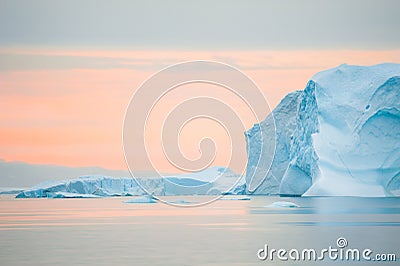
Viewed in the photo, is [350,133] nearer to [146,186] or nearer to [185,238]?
[185,238]

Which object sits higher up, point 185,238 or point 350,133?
point 350,133

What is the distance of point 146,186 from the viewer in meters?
69.0

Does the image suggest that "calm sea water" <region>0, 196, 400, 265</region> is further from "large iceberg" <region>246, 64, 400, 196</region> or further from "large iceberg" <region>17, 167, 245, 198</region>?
"large iceberg" <region>17, 167, 245, 198</region>

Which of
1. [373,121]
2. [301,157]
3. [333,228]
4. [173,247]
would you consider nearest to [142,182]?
[301,157]

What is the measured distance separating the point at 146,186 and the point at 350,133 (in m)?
29.8

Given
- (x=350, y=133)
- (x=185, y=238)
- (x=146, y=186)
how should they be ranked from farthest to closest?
(x=146, y=186), (x=350, y=133), (x=185, y=238)

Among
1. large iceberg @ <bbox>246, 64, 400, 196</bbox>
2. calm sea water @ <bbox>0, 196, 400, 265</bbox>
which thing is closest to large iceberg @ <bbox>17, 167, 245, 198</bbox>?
large iceberg @ <bbox>246, 64, 400, 196</bbox>

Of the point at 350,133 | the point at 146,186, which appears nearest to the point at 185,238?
the point at 350,133

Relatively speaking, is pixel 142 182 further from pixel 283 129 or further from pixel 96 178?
pixel 283 129

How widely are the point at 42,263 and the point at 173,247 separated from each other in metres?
4.17

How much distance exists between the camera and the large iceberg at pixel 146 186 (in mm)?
65500

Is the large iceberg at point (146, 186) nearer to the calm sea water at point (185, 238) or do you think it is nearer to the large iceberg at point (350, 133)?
the large iceberg at point (350, 133)

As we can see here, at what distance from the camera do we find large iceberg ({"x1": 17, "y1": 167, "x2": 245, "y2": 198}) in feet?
215

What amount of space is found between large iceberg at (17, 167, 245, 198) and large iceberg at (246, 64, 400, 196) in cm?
2014
